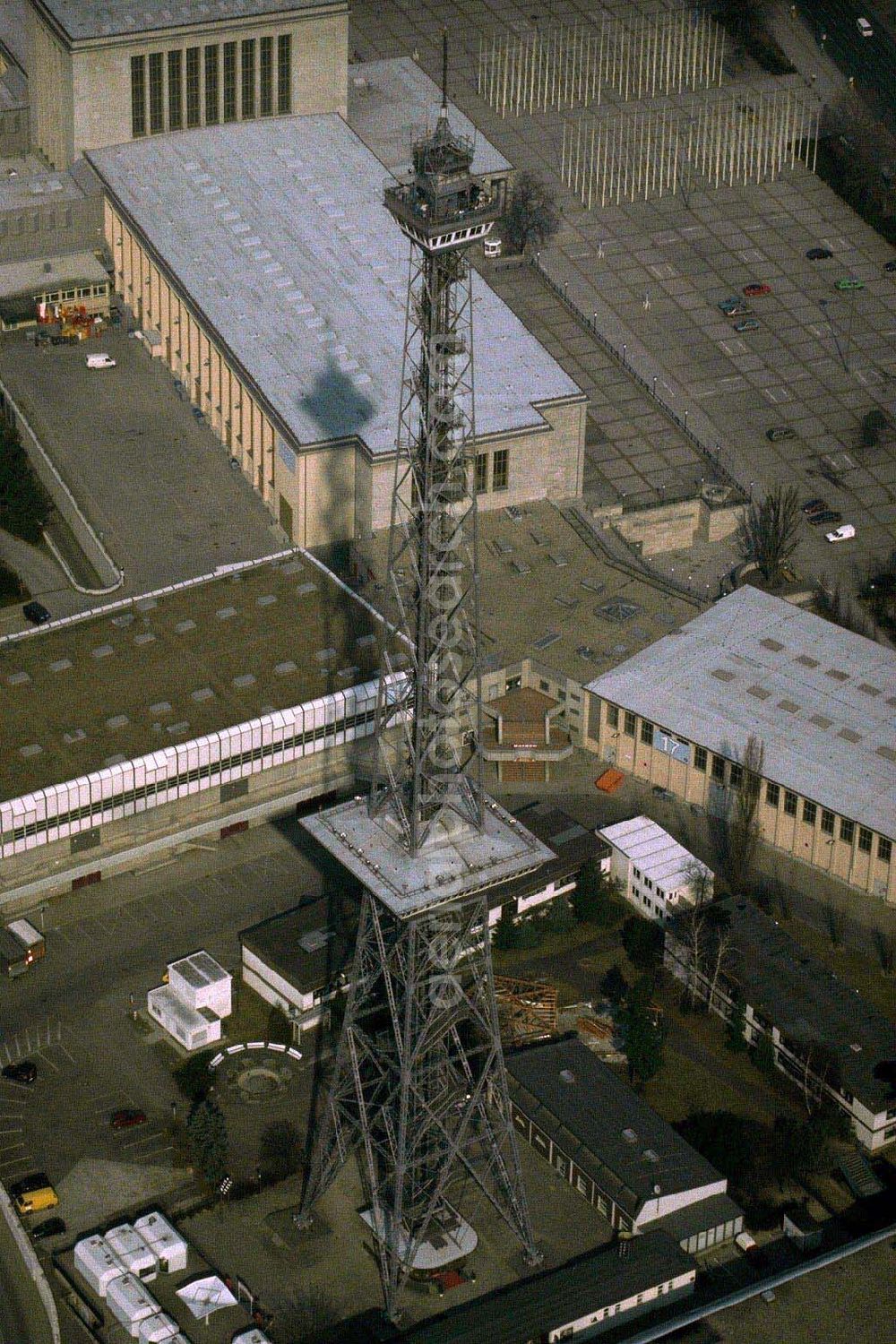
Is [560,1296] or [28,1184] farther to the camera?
[28,1184]

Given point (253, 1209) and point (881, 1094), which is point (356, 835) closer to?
point (253, 1209)

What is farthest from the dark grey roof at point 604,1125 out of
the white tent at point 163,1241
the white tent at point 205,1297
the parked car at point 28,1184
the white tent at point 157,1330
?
the parked car at point 28,1184

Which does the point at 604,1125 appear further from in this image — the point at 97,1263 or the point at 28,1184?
the point at 28,1184

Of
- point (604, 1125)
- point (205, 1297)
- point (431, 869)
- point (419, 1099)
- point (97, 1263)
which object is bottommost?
point (205, 1297)

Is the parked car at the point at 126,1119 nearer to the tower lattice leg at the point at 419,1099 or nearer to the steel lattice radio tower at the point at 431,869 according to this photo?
the steel lattice radio tower at the point at 431,869

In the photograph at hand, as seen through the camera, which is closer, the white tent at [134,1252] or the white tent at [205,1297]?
the white tent at [205,1297]

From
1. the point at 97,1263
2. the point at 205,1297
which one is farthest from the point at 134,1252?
the point at 205,1297

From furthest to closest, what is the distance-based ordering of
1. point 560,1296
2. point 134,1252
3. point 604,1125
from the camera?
point 604,1125 < point 134,1252 < point 560,1296
